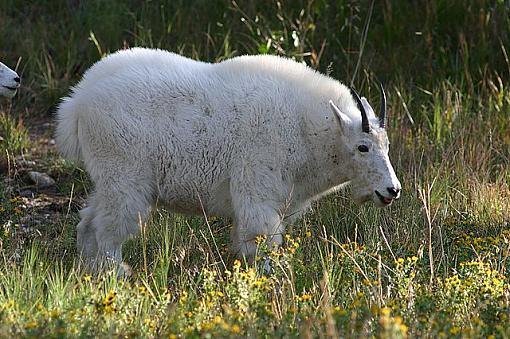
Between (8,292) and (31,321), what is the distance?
56 cm

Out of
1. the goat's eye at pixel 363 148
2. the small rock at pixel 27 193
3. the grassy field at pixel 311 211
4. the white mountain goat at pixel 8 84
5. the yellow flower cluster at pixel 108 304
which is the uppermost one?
the yellow flower cluster at pixel 108 304

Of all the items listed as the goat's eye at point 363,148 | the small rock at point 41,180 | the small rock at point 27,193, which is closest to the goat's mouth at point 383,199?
the goat's eye at point 363,148

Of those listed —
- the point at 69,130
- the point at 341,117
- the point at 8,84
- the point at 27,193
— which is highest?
the point at 341,117

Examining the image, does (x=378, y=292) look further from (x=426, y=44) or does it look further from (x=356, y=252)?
(x=426, y=44)

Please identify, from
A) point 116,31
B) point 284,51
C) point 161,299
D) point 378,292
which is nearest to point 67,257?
point 161,299

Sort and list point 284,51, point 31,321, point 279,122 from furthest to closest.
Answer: point 284,51, point 279,122, point 31,321

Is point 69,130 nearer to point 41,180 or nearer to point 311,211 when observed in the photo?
point 311,211

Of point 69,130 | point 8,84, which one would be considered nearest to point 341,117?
point 69,130

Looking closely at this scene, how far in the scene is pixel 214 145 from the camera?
6.31 metres

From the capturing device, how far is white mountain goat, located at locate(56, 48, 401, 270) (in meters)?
6.22

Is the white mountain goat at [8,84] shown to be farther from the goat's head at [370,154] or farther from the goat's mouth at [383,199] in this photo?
the goat's mouth at [383,199]

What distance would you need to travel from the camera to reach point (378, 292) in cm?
533

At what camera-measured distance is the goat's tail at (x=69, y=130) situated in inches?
251

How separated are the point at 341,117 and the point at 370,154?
299 millimetres
